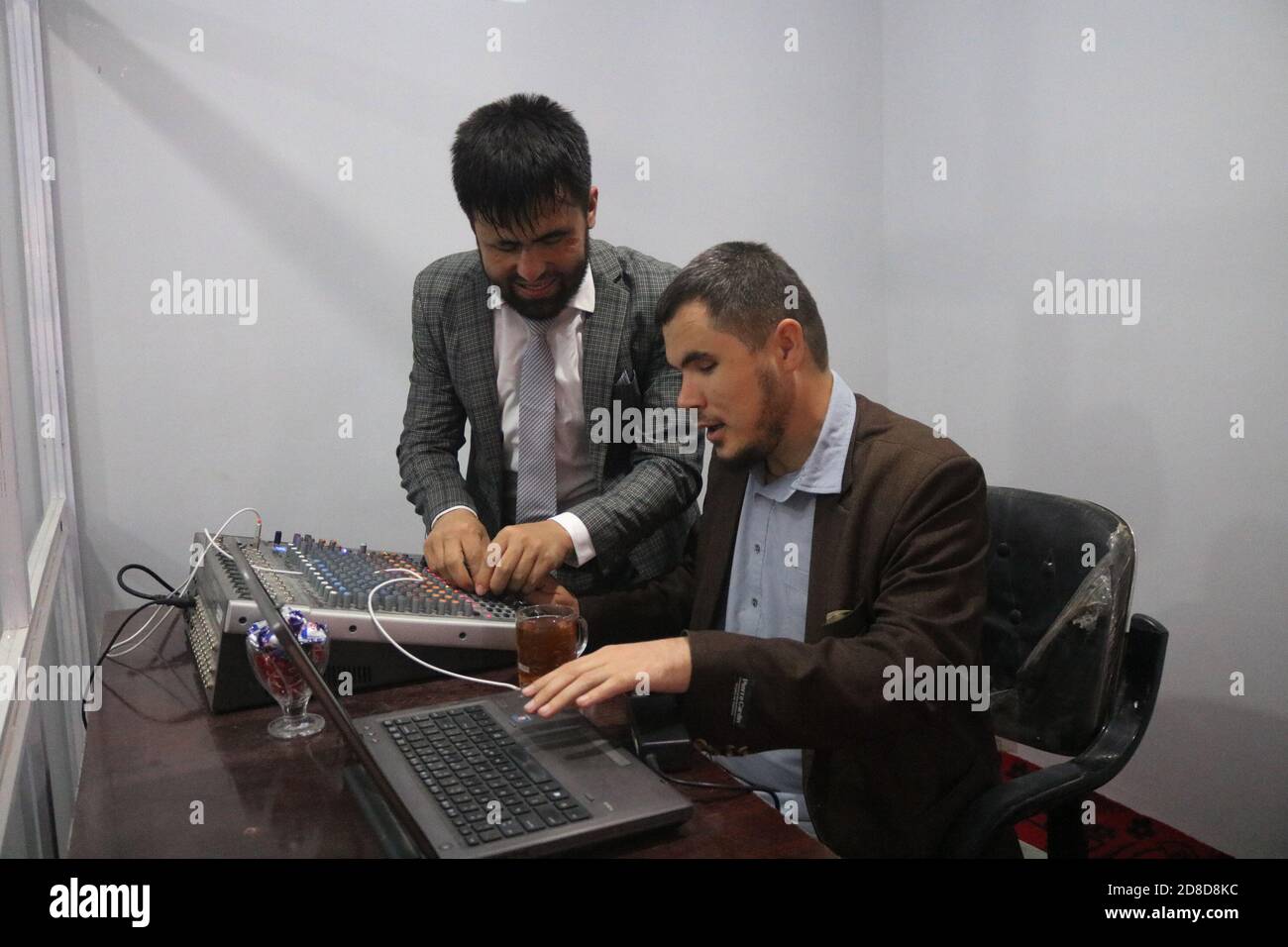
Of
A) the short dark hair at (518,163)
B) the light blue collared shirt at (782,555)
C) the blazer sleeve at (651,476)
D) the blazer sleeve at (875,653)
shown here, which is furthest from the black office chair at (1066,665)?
the short dark hair at (518,163)

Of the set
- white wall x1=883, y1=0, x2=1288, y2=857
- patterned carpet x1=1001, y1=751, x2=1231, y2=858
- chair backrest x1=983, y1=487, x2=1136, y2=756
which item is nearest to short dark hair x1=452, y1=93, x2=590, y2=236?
chair backrest x1=983, y1=487, x2=1136, y2=756

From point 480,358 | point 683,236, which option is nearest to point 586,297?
point 480,358

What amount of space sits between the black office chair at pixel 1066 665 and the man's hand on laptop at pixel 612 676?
1.45 ft

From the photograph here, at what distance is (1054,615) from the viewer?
4.80 ft

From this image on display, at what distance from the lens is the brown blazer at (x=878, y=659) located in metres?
1.18

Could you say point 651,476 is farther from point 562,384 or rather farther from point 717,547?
point 562,384

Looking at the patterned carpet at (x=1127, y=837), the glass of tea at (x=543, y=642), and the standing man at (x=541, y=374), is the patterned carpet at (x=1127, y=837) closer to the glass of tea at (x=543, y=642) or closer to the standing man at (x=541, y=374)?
the standing man at (x=541, y=374)

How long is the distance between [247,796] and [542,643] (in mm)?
401

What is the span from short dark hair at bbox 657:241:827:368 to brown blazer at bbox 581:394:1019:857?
181 mm

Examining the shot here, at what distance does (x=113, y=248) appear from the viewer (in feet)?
7.34

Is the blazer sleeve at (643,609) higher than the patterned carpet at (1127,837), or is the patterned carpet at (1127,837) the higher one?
the blazer sleeve at (643,609)

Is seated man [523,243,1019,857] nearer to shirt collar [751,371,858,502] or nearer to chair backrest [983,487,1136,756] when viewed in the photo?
shirt collar [751,371,858,502]

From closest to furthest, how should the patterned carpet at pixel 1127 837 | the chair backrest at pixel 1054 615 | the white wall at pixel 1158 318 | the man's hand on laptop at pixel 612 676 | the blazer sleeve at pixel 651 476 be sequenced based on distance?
the man's hand on laptop at pixel 612 676
the chair backrest at pixel 1054 615
the blazer sleeve at pixel 651 476
the white wall at pixel 1158 318
the patterned carpet at pixel 1127 837

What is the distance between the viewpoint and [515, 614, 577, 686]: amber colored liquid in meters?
1.26
